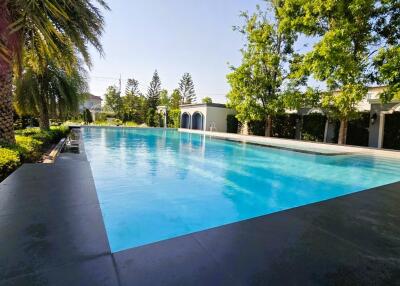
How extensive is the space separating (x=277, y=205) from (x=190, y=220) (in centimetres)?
244

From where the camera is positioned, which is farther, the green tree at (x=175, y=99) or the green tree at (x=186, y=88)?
the green tree at (x=186, y=88)

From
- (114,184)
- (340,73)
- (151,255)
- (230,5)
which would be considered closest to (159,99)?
(230,5)

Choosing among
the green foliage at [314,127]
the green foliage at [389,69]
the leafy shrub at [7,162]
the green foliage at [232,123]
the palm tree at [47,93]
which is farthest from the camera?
the green foliage at [232,123]

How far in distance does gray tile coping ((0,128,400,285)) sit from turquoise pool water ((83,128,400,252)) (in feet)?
5.19

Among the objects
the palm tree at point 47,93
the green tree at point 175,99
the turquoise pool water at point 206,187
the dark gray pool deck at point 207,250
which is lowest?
the turquoise pool water at point 206,187

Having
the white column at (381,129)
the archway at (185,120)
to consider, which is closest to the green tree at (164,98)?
the archway at (185,120)

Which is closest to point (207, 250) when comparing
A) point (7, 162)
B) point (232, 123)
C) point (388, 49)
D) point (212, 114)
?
point (7, 162)

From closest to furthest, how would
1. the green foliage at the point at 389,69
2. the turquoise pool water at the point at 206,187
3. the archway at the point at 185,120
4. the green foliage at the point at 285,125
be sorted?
1. the turquoise pool water at the point at 206,187
2. the green foliage at the point at 389,69
3. the green foliage at the point at 285,125
4. the archway at the point at 185,120

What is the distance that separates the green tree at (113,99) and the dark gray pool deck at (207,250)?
52.2 metres

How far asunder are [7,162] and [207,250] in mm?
5326

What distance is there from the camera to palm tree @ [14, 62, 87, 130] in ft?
42.7

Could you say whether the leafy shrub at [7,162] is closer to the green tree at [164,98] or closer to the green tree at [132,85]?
the green tree at [164,98]

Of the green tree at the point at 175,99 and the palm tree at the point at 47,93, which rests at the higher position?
the green tree at the point at 175,99

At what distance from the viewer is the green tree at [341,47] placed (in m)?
14.6
